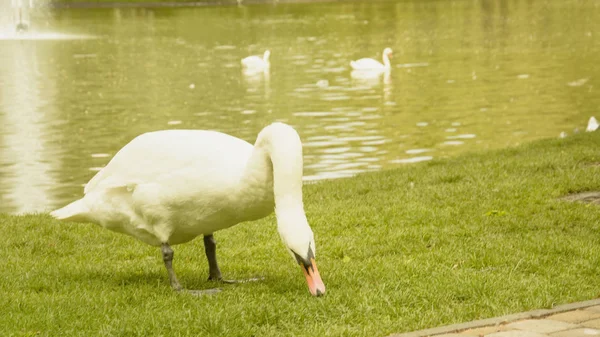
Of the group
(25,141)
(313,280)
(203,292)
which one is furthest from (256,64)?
(313,280)

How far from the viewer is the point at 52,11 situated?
260 ft

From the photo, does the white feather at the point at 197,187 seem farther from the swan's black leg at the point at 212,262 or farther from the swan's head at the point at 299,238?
the swan's black leg at the point at 212,262

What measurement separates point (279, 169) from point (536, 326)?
6.16 ft

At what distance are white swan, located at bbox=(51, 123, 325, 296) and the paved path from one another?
1.03 metres

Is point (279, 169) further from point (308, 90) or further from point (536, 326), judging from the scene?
point (308, 90)

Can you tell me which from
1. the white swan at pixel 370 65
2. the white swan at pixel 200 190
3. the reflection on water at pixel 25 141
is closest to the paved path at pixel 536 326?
the white swan at pixel 200 190

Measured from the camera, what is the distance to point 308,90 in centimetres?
2752

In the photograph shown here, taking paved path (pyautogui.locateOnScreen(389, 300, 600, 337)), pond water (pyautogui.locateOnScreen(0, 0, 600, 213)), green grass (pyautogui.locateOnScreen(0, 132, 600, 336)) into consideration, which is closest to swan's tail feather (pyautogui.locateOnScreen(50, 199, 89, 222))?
green grass (pyautogui.locateOnScreen(0, 132, 600, 336))

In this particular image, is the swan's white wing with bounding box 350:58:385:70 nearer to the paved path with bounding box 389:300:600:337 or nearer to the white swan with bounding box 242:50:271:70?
the white swan with bounding box 242:50:271:70

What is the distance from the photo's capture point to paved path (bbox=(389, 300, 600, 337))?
5461mm

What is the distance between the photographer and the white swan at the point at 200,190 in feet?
20.2

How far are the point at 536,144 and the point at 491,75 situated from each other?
49.5 feet

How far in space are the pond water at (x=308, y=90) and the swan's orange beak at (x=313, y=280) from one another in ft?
28.0

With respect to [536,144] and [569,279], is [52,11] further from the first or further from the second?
[569,279]
